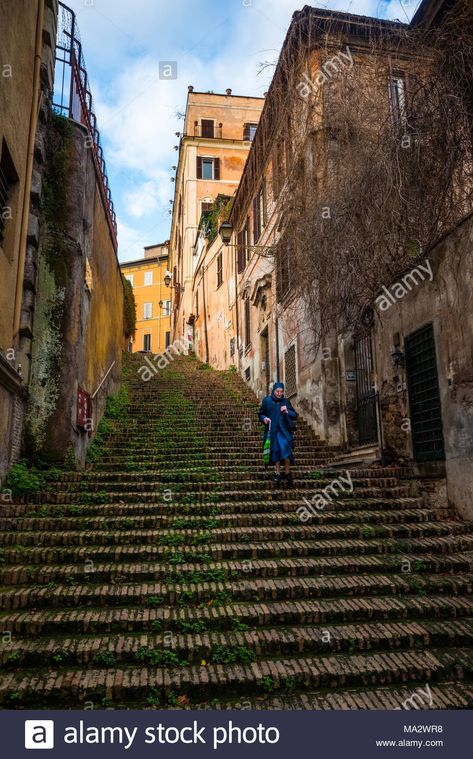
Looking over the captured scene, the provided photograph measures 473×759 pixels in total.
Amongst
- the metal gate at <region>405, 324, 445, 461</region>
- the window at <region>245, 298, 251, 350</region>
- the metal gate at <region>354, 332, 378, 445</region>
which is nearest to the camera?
the metal gate at <region>405, 324, 445, 461</region>

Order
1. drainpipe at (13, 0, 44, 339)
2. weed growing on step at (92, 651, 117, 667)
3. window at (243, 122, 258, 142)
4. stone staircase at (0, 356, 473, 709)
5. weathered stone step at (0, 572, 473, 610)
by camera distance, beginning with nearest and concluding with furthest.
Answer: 1. stone staircase at (0, 356, 473, 709)
2. weed growing on step at (92, 651, 117, 667)
3. weathered stone step at (0, 572, 473, 610)
4. drainpipe at (13, 0, 44, 339)
5. window at (243, 122, 258, 142)

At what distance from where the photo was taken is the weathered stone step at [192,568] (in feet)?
17.2

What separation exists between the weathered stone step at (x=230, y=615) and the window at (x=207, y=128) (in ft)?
105

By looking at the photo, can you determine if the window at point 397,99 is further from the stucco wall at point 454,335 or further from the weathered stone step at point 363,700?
the weathered stone step at point 363,700

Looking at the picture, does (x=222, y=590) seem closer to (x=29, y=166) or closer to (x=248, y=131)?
(x=29, y=166)

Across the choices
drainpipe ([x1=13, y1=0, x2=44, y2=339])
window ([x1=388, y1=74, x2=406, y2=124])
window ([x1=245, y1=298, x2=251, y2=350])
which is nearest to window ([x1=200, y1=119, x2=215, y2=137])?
window ([x1=245, y1=298, x2=251, y2=350])

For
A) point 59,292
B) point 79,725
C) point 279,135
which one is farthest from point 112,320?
point 79,725

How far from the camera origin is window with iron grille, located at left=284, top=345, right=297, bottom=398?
1372cm

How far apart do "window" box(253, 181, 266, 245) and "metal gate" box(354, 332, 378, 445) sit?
24.1ft

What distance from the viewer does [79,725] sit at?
135 inches

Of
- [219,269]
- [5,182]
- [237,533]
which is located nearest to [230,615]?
[237,533]

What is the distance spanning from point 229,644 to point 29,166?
6.39 meters

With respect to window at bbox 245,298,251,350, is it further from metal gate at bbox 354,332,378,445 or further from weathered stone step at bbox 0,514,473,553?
weathered stone step at bbox 0,514,473,553

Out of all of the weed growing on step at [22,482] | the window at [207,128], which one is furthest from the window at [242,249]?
the window at [207,128]
